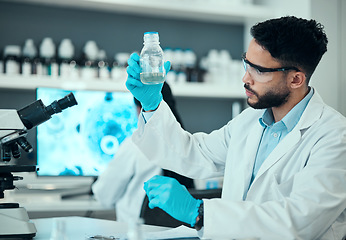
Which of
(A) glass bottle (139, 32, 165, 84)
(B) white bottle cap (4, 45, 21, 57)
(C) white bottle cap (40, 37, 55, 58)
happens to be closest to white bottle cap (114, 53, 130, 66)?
(C) white bottle cap (40, 37, 55, 58)

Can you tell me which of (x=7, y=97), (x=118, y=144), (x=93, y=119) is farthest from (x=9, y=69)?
(x=118, y=144)

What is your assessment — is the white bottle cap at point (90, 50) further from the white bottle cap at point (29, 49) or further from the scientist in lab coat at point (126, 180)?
the scientist in lab coat at point (126, 180)

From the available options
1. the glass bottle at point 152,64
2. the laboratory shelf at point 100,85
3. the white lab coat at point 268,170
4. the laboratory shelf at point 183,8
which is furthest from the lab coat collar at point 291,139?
the laboratory shelf at point 183,8

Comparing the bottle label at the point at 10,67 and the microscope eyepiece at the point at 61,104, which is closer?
the microscope eyepiece at the point at 61,104

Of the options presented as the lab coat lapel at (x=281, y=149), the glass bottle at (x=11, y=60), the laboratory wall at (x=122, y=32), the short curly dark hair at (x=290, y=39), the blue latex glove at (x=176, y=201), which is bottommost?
the blue latex glove at (x=176, y=201)

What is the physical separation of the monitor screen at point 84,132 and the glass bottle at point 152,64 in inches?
47.6

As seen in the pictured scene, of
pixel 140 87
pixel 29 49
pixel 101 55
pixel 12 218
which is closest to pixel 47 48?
pixel 29 49

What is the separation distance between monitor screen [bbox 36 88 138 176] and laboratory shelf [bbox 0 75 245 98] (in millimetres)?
57

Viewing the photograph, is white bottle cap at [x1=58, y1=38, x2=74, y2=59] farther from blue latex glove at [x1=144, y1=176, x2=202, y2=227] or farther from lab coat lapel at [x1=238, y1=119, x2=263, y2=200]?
blue latex glove at [x1=144, y1=176, x2=202, y2=227]

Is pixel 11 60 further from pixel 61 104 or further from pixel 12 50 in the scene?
pixel 61 104

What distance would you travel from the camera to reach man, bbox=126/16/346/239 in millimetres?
1139

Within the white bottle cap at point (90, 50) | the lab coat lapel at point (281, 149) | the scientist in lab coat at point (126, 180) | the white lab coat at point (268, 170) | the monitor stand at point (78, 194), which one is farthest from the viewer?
the white bottle cap at point (90, 50)

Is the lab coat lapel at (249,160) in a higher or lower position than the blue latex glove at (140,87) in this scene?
lower

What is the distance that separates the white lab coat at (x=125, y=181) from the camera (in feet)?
7.82
